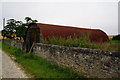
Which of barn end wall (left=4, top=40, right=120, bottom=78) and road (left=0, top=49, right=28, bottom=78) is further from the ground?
barn end wall (left=4, top=40, right=120, bottom=78)

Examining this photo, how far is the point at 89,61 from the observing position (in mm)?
5242

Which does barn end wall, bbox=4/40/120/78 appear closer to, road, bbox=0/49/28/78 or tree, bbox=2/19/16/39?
road, bbox=0/49/28/78

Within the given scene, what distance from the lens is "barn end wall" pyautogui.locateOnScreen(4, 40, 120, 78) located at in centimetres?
→ 422

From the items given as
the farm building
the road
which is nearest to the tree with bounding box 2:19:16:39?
the farm building

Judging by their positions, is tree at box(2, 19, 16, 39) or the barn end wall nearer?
the barn end wall

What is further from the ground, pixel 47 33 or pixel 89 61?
pixel 47 33

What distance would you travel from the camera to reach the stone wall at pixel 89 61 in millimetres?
4219

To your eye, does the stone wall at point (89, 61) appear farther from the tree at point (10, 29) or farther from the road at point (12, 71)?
the tree at point (10, 29)

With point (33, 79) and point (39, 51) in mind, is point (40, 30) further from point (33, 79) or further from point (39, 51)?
point (33, 79)

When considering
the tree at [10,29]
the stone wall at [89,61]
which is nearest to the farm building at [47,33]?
the stone wall at [89,61]

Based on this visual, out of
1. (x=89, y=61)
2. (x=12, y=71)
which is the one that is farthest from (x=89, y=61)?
(x=12, y=71)

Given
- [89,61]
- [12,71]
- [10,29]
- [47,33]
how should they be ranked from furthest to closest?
[10,29] < [47,33] < [12,71] < [89,61]

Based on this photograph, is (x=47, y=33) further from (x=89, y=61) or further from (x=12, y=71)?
(x=89, y=61)

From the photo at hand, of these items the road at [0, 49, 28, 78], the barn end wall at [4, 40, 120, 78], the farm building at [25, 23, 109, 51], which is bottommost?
the road at [0, 49, 28, 78]
